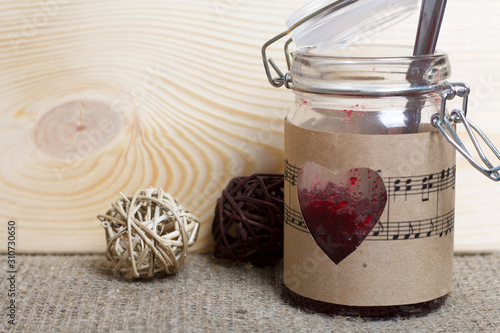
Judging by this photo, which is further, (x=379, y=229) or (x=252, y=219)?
(x=252, y=219)

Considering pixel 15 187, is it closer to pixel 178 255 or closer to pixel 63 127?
pixel 63 127

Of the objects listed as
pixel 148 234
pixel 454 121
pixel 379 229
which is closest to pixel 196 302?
pixel 148 234

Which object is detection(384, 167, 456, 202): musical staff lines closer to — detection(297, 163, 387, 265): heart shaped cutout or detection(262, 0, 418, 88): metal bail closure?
detection(297, 163, 387, 265): heart shaped cutout

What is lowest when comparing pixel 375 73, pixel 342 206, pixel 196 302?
pixel 196 302

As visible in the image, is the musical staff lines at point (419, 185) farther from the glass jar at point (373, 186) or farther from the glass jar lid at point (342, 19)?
the glass jar lid at point (342, 19)

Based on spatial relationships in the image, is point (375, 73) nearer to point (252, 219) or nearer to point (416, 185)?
point (416, 185)

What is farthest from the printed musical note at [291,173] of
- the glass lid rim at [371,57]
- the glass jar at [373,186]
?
the glass lid rim at [371,57]

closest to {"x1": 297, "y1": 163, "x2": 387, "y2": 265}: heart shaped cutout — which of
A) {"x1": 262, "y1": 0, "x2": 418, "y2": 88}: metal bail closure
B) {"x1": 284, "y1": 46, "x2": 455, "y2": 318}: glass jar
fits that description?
A: {"x1": 284, "y1": 46, "x2": 455, "y2": 318}: glass jar

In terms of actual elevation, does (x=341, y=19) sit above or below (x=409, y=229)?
above

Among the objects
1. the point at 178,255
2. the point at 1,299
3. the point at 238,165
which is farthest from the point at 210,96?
the point at 1,299
